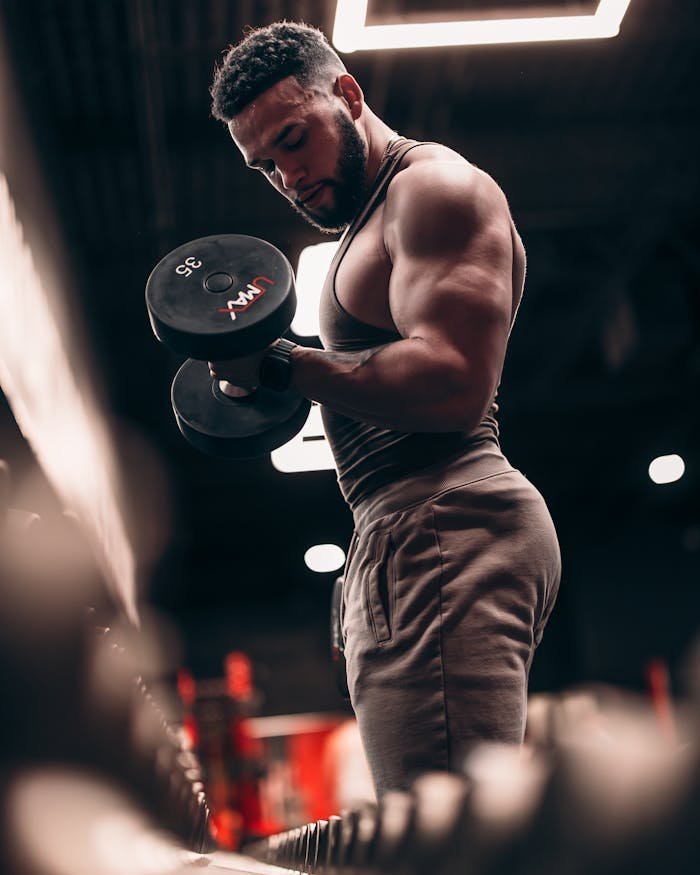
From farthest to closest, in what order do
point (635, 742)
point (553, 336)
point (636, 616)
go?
point (636, 616), point (553, 336), point (635, 742)

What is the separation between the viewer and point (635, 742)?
0.34 m

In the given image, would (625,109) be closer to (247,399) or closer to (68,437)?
(68,437)

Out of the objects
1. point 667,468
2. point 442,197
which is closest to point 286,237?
point 442,197

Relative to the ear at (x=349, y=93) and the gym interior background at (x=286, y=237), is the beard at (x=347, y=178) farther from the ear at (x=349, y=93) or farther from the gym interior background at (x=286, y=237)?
the gym interior background at (x=286, y=237)

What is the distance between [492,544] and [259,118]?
2.70 ft

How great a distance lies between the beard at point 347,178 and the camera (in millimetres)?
1535

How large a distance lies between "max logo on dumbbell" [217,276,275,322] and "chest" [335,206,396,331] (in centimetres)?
13

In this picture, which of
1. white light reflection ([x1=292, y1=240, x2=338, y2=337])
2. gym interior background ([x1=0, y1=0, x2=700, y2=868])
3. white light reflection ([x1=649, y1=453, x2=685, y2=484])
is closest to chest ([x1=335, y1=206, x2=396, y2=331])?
gym interior background ([x1=0, y1=0, x2=700, y2=868])

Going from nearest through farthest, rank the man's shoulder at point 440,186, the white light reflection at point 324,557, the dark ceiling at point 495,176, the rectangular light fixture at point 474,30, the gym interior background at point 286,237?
the man's shoulder at point 440,186
the rectangular light fixture at point 474,30
the gym interior background at point 286,237
the dark ceiling at point 495,176
the white light reflection at point 324,557

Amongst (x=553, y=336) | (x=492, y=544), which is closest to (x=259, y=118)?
(x=492, y=544)

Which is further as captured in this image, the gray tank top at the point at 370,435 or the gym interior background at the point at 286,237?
the gym interior background at the point at 286,237

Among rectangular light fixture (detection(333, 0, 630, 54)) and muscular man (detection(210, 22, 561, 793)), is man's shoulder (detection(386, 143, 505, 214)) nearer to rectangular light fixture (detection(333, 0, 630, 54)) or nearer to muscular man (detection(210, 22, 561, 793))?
muscular man (detection(210, 22, 561, 793))

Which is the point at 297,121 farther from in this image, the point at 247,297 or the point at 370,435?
the point at 370,435

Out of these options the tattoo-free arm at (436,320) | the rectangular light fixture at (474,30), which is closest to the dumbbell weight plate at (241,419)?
the tattoo-free arm at (436,320)
